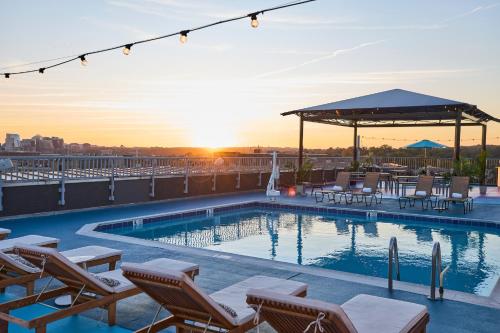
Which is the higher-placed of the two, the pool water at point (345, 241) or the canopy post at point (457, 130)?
the canopy post at point (457, 130)

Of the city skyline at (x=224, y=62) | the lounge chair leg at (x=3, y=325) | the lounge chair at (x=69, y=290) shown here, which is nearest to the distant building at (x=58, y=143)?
the city skyline at (x=224, y=62)

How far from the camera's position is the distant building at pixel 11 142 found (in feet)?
52.3

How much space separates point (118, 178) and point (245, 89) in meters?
9.40

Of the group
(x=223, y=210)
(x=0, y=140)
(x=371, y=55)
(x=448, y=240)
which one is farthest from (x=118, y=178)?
(x=371, y=55)

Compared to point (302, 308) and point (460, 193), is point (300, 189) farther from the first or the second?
point (302, 308)

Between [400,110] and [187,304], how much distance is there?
12.4 meters

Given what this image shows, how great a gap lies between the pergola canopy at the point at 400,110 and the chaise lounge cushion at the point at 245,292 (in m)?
10.9

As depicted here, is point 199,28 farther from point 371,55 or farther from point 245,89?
point 245,89

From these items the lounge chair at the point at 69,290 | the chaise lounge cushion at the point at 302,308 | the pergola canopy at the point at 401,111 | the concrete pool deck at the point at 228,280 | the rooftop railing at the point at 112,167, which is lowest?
the concrete pool deck at the point at 228,280

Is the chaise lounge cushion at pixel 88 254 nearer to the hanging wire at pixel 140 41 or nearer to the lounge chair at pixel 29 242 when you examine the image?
the lounge chair at pixel 29 242

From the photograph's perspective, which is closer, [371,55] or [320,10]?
[320,10]

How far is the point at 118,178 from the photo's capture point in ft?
39.0

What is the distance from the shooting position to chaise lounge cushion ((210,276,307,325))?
330 centimetres

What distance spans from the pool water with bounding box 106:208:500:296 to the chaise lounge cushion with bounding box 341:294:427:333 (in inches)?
114
